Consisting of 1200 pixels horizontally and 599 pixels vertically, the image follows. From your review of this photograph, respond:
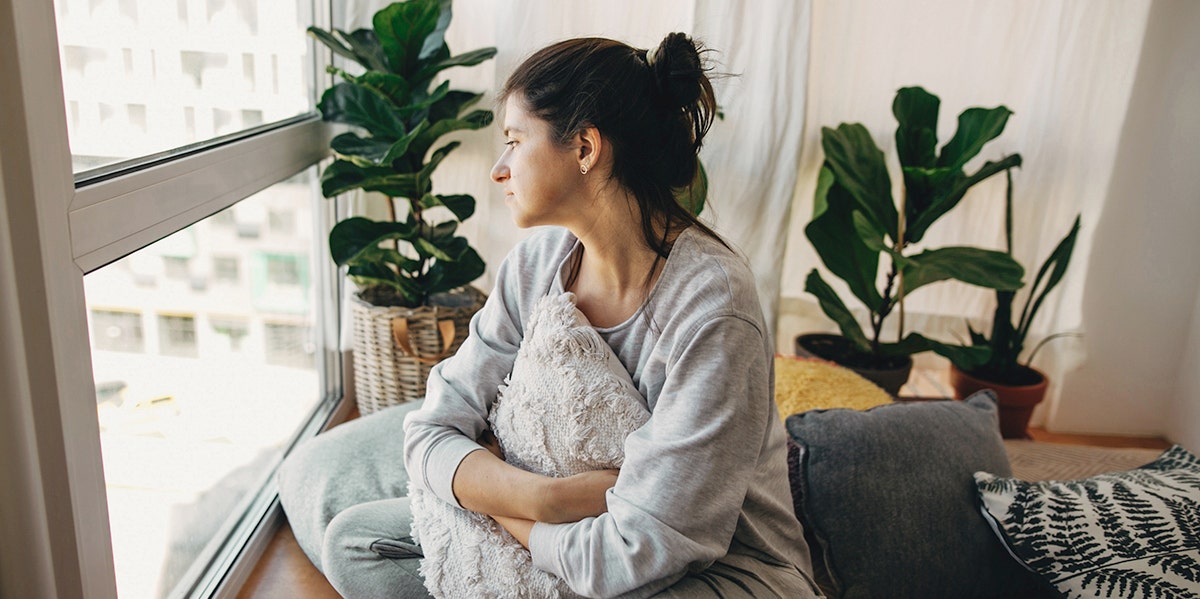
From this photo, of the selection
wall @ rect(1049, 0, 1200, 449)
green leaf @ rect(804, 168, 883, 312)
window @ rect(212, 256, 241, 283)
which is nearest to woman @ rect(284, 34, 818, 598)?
window @ rect(212, 256, 241, 283)

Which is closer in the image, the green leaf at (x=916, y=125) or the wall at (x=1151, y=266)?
the green leaf at (x=916, y=125)

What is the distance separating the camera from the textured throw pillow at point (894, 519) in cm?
164

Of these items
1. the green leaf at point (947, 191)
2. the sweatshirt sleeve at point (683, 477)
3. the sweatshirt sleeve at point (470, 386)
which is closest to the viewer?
the sweatshirt sleeve at point (683, 477)

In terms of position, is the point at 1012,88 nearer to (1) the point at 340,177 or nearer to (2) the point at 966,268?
(2) the point at 966,268

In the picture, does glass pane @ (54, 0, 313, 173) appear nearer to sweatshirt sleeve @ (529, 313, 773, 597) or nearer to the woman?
the woman

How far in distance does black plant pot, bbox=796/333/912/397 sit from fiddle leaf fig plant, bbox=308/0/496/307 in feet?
3.32

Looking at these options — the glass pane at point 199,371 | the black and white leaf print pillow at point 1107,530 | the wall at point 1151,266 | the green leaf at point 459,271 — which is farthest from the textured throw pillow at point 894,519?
the wall at point 1151,266

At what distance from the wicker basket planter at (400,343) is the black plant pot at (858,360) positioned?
3.19ft

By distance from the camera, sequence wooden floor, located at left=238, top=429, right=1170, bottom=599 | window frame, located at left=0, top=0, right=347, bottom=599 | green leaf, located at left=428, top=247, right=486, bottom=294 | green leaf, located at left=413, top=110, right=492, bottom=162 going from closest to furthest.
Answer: window frame, located at left=0, top=0, right=347, bottom=599, wooden floor, located at left=238, top=429, right=1170, bottom=599, green leaf, located at left=413, top=110, right=492, bottom=162, green leaf, located at left=428, top=247, right=486, bottom=294

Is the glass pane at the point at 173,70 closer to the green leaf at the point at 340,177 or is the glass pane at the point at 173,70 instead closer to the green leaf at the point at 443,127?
the green leaf at the point at 340,177

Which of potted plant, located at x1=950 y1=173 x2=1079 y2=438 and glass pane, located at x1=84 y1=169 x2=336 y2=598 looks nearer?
glass pane, located at x1=84 y1=169 x2=336 y2=598

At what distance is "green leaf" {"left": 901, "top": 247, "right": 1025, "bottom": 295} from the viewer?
2299mm

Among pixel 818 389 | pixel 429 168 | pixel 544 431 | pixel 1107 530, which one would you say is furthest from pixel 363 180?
pixel 1107 530

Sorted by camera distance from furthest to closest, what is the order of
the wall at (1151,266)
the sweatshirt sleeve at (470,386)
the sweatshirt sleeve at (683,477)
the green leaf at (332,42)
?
the wall at (1151,266)
the green leaf at (332,42)
the sweatshirt sleeve at (470,386)
the sweatshirt sleeve at (683,477)
